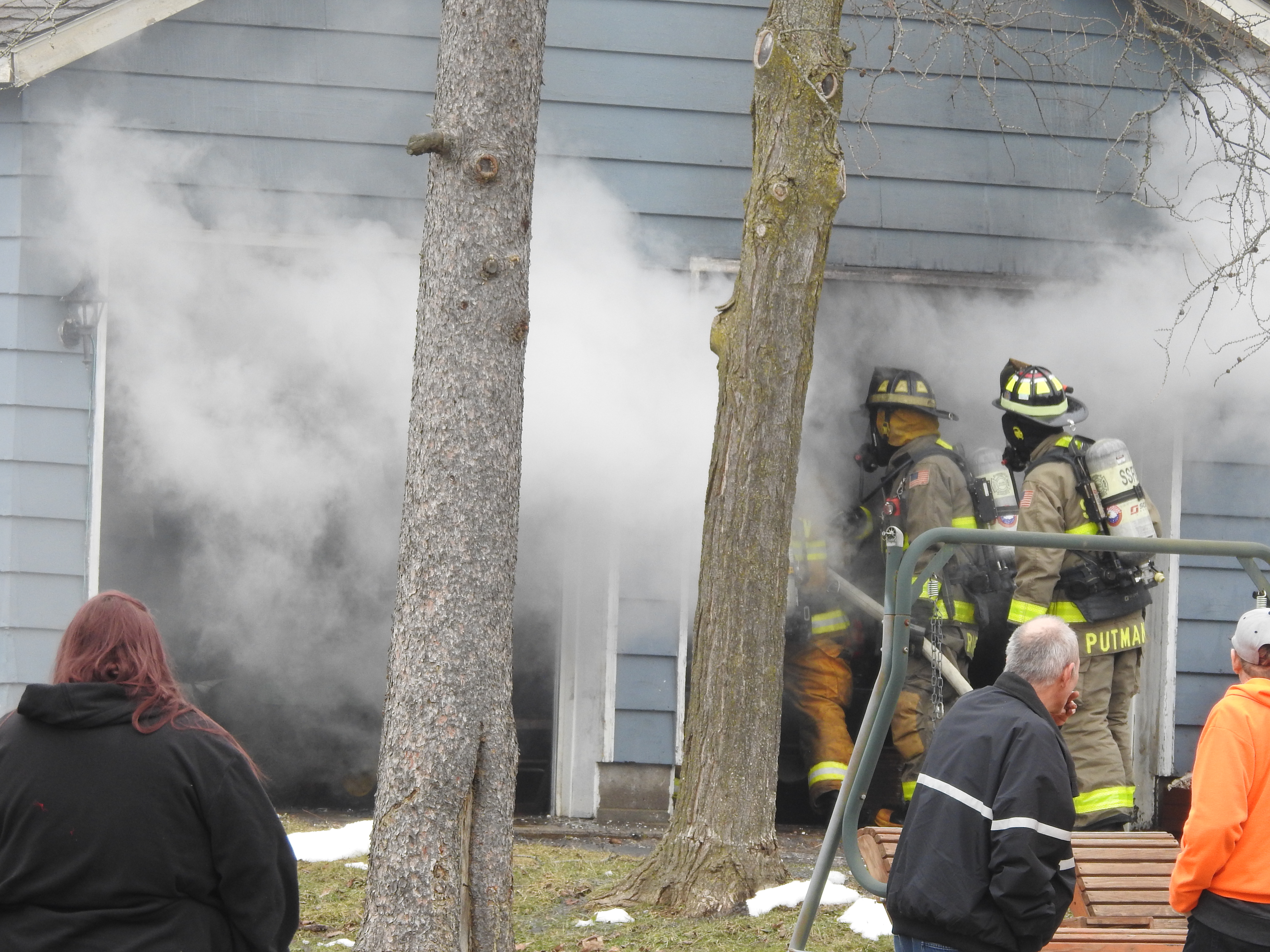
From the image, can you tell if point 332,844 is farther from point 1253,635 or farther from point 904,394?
point 1253,635

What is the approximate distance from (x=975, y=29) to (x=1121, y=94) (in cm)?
83

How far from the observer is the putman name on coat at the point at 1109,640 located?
5941mm

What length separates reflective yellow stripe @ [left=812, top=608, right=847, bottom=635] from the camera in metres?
7.27

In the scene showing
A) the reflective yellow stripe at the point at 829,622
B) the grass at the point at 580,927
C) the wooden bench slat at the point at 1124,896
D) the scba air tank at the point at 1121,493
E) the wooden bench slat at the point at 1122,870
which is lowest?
the grass at the point at 580,927

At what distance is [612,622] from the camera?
656 cm

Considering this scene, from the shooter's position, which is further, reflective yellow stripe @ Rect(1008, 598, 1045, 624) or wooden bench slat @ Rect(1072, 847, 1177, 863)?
reflective yellow stripe @ Rect(1008, 598, 1045, 624)

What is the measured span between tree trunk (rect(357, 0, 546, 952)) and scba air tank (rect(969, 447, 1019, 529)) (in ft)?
11.9

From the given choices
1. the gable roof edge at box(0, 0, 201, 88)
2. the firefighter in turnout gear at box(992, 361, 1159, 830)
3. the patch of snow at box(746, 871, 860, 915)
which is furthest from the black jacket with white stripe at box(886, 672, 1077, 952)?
the gable roof edge at box(0, 0, 201, 88)

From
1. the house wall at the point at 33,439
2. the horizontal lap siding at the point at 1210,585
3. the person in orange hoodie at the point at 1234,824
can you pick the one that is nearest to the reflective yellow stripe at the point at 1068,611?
the horizontal lap siding at the point at 1210,585

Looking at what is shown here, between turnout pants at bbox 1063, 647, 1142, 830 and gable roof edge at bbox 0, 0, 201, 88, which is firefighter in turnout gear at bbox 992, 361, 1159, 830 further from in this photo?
gable roof edge at bbox 0, 0, 201, 88

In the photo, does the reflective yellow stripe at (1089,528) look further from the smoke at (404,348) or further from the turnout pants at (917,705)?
the smoke at (404,348)

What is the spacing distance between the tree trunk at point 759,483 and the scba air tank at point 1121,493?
1.91 meters

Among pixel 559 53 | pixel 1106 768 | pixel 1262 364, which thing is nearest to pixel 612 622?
pixel 1106 768

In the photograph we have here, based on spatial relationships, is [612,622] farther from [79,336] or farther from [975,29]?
[975,29]
